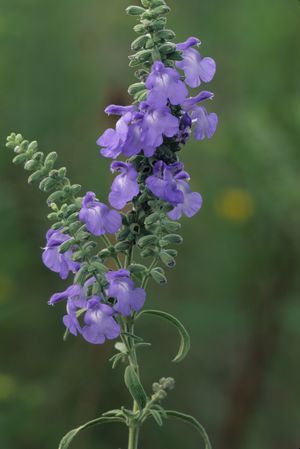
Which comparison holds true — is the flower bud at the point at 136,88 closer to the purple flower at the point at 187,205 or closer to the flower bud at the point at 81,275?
the purple flower at the point at 187,205

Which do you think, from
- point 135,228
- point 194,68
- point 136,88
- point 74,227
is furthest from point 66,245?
point 194,68

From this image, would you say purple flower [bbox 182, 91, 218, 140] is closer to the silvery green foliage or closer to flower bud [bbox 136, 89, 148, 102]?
the silvery green foliage

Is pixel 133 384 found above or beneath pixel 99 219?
A: beneath

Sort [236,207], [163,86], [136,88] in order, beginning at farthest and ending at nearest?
[236,207] → [136,88] → [163,86]

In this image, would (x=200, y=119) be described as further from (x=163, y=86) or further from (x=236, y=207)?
(x=236, y=207)

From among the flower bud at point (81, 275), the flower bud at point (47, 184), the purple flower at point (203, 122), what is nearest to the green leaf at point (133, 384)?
the flower bud at point (81, 275)

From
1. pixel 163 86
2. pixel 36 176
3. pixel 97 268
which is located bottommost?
pixel 97 268

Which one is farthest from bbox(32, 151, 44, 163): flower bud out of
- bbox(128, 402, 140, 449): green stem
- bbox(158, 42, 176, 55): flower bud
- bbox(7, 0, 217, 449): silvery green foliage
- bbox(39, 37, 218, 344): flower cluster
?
bbox(128, 402, 140, 449): green stem

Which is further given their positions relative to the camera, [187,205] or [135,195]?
[187,205]
